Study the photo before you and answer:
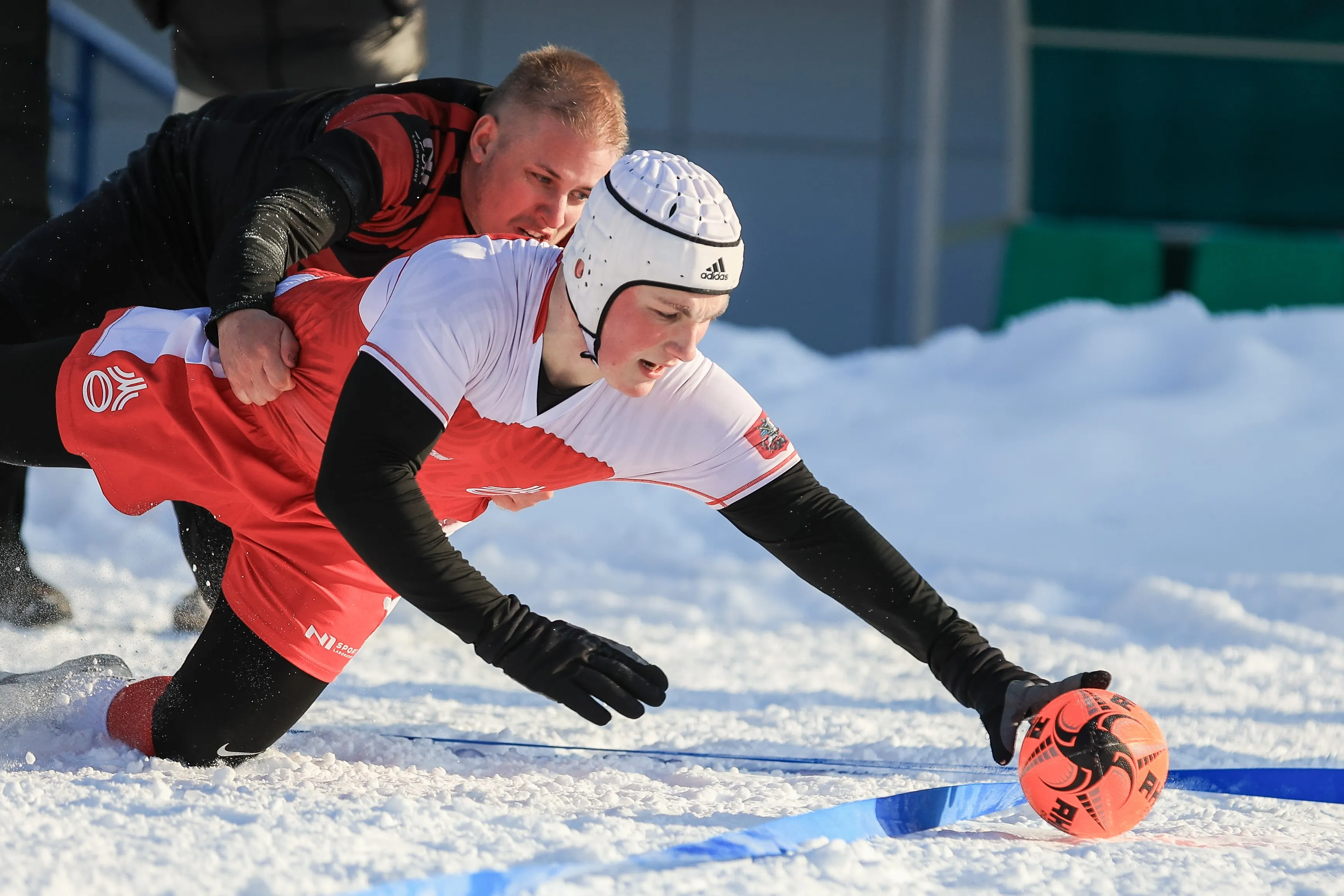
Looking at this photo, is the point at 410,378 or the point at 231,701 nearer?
the point at 410,378

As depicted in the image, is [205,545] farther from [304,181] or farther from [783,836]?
[783,836]

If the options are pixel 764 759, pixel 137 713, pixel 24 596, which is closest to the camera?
pixel 137 713

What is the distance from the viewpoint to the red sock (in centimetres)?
272

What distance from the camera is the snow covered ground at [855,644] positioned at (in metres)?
2.14

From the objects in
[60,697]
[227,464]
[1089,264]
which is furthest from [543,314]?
[1089,264]

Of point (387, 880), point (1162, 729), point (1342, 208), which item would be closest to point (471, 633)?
point (387, 880)

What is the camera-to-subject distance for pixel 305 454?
2580mm

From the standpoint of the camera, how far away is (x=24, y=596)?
12.7 ft

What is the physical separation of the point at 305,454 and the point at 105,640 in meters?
1.54

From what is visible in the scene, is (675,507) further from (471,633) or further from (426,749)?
(471,633)

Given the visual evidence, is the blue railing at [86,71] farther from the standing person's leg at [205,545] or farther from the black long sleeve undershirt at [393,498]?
the black long sleeve undershirt at [393,498]

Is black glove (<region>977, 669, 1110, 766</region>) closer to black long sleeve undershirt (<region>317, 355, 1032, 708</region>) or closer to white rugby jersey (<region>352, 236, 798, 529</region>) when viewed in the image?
white rugby jersey (<region>352, 236, 798, 529</region>)

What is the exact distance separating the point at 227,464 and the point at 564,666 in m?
0.82

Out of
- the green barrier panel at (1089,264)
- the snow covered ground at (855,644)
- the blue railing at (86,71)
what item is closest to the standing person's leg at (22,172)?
the snow covered ground at (855,644)
